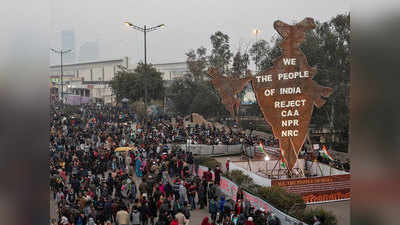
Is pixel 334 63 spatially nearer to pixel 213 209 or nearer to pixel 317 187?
pixel 317 187

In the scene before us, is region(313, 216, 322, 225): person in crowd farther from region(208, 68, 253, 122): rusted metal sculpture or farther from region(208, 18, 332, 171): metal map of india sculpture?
region(208, 68, 253, 122): rusted metal sculpture

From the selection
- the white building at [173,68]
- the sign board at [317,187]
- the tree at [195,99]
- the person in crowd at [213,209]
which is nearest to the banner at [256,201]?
the person in crowd at [213,209]

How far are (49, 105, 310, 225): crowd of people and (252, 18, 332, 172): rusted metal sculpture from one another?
3.02 m

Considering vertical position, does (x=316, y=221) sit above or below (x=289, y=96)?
below

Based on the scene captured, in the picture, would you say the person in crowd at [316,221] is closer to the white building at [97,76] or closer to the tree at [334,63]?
the tree at [334,63]

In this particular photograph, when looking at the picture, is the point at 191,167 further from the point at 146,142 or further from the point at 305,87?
the point at 305,87

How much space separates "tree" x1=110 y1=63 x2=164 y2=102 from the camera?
40781 millimetres

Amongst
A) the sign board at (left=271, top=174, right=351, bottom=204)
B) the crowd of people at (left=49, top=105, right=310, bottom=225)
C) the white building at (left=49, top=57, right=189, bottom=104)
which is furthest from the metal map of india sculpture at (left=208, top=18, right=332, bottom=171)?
the white building at (left=49, top=57, right=189, bottom=104)

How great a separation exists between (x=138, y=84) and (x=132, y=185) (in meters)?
28.0

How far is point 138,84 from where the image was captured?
40.6 metres

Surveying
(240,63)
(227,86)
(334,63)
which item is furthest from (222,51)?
(227,86)

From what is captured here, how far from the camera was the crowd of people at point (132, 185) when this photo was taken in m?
10.7

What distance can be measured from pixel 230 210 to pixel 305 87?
7.07 metres

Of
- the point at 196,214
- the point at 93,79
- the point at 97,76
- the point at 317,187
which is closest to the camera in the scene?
the point at 196,214
